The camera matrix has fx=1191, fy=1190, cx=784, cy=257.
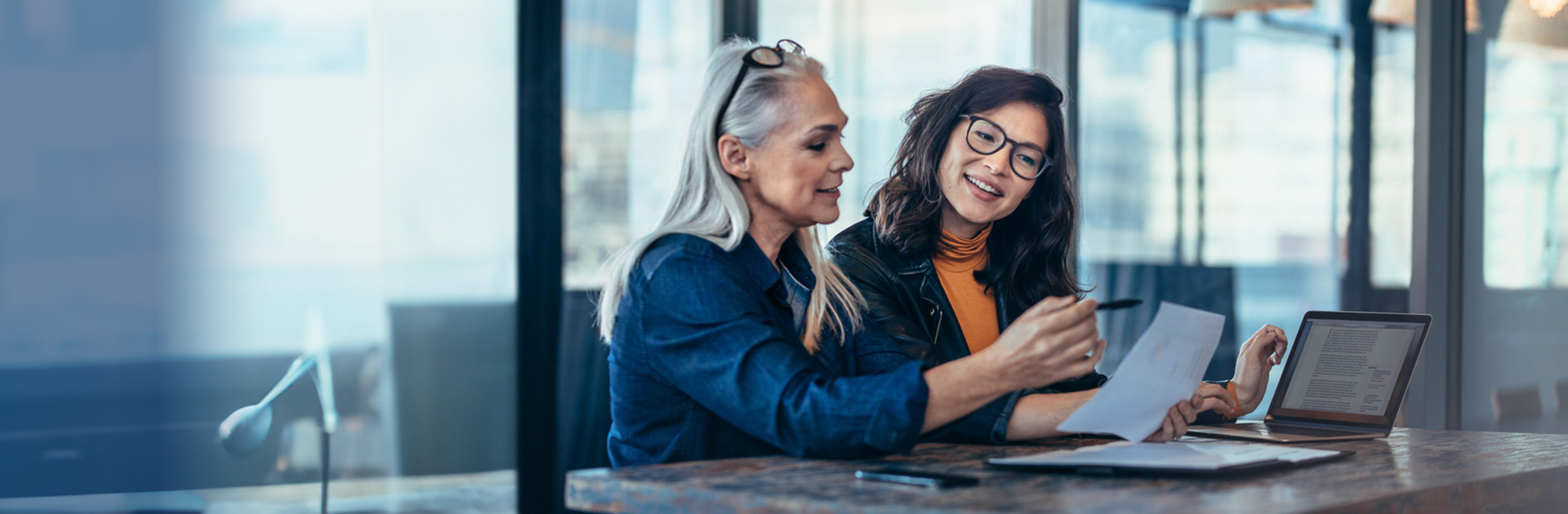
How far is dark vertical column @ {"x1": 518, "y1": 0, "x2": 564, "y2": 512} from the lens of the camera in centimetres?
311

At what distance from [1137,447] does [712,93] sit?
76 centimetres

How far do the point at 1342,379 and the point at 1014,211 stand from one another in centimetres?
69

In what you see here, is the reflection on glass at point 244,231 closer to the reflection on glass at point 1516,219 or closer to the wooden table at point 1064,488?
the wooden table at point 1064,488

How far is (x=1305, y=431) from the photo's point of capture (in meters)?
1.98

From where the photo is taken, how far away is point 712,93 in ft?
5.61

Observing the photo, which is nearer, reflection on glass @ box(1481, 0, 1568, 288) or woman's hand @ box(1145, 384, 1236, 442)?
woman's hand @ box(1145, 384, 1236, 442)

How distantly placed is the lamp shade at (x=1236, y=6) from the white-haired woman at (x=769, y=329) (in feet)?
9.42

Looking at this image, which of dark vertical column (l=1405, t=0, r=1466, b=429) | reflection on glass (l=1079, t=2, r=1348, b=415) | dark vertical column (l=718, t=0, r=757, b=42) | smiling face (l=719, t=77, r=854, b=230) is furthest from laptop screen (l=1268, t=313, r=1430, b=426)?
reflection on glass (l=1079, t=2, r=1348, b=415)

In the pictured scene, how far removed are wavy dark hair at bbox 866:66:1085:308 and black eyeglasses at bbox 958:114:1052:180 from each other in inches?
1.5

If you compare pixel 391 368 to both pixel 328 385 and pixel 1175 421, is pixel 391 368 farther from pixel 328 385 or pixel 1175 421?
pixel 1175 421

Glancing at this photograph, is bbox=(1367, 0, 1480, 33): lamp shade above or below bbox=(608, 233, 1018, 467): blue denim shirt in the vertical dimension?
above

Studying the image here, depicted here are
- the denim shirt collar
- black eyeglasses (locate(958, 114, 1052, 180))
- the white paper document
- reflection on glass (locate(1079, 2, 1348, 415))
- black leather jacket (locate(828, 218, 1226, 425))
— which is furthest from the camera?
reflection on glass (locate(1079, 2, 1348, 415))

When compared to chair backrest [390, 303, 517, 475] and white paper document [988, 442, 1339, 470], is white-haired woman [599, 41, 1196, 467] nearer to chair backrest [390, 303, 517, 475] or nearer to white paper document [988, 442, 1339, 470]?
white paper document [988, 442, 1339, 470]

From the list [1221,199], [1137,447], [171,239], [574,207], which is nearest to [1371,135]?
[1221,199]
